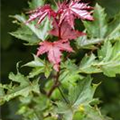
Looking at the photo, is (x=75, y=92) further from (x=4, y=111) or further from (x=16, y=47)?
(x=16, y=47)

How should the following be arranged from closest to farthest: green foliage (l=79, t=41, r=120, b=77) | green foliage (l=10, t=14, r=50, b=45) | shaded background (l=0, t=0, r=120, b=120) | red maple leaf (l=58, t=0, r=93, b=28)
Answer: red maple leaf (l=58, t=0, r=93, b=28) < green foliage (l=79, t=41, r=120, b=77) < green foliage (l=10, t=14, r=50, b=45) < shaded background (l=0, t=0, r=120, b=120)

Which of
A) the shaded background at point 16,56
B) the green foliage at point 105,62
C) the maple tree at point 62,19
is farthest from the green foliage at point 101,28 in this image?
the shaded background at point 16,56

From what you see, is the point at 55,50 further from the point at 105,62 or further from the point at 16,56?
the point at 16,56

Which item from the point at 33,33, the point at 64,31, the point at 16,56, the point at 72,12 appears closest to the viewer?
the point at 72,12

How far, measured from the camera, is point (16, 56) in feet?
9.75

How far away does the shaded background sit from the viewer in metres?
2.68

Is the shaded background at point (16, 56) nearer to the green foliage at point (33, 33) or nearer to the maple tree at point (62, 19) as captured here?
the green foliage at point (33, 33)

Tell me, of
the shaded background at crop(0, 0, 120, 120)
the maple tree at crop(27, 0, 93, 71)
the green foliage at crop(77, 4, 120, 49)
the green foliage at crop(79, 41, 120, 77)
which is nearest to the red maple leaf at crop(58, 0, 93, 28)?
the maple tree at crop(27, 0, 93, 71)

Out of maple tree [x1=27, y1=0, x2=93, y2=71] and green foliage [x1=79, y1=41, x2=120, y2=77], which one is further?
green foliage [x1=79, y1=41, x2=120, y2=77]

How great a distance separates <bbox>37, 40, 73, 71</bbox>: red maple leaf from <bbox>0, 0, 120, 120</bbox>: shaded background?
97 centimetres

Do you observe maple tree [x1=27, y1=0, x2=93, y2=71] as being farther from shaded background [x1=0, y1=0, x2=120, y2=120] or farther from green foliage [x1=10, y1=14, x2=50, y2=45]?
shaded background [x1=0, y1=0, x2=120, y2=120]

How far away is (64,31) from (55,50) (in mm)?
105

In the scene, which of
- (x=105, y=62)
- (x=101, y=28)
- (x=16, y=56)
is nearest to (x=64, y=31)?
(x=105, y=62)

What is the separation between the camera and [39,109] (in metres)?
1.96
